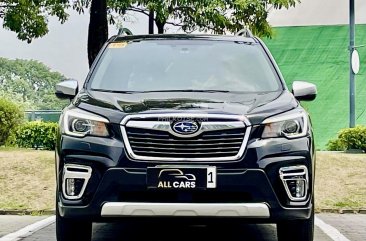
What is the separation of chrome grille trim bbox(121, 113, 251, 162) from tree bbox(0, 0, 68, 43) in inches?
457

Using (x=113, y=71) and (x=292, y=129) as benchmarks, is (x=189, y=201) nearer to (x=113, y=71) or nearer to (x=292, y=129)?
(x=292, y=129)

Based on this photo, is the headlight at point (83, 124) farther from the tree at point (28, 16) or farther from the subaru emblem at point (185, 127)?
the tree at point (28, 16)

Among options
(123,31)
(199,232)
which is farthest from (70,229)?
(123,31)

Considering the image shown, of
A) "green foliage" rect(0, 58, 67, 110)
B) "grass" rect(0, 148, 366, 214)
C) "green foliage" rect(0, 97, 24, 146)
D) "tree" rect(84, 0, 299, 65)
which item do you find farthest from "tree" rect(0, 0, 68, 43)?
"green foliage" rect(0, 58, 67, 110)

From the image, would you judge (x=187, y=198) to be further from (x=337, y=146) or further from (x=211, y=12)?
(x=337, y=146)

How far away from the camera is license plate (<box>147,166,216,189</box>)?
16.0 ft

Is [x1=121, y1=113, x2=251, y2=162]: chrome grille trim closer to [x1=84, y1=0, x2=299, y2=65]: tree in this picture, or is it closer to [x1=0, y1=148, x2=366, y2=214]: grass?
[x1=0, y1=148, x2=366, y2=214]: grass

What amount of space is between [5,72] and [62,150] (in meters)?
99.9

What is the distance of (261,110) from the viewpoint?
5.16m

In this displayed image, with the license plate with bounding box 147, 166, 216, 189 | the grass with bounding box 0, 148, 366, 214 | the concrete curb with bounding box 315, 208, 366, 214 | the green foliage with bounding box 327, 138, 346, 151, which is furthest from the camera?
the green foliage with bounding box 327, 138, 346, 151

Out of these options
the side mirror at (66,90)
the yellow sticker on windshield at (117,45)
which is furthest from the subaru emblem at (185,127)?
the yellow sticker on windshield at (117,45)

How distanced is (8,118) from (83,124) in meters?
10.5


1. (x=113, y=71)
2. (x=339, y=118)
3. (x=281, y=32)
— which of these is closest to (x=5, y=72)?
(x=281, y=32)

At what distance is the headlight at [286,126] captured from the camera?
5.05 meters
